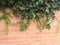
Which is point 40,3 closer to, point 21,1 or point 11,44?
point 21,1

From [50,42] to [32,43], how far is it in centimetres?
46

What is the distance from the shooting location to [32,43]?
535 cm

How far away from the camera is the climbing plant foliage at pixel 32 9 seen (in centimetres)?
522

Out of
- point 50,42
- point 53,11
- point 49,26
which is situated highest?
point 53,11

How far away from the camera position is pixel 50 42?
5.45 m

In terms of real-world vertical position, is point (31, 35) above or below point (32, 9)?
below

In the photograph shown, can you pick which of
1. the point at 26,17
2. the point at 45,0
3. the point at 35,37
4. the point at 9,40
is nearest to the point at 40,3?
the point at 45,0

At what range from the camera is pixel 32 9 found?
5297 millimetres

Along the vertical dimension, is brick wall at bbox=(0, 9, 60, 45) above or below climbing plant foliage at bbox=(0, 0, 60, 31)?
below

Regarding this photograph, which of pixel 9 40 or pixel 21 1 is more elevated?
pixel 21 1

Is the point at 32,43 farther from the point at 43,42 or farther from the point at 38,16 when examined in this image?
the point at 38,16

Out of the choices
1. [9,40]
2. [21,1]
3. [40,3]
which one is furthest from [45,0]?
[9,40]

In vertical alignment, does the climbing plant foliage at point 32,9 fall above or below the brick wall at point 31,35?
above

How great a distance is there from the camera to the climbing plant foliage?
5219 mm
